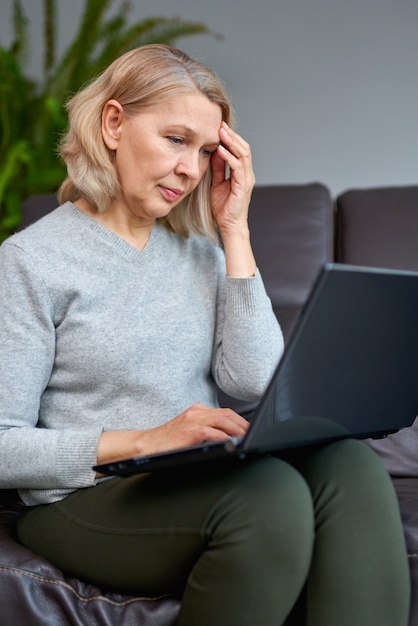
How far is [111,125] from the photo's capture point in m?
1.27

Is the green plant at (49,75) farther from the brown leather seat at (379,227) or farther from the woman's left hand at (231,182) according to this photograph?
the woman's left hand at (231,182)

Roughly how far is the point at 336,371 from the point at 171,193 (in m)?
0.48

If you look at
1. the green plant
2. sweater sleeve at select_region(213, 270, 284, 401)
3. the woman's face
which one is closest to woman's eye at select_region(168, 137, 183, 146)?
the woman's face

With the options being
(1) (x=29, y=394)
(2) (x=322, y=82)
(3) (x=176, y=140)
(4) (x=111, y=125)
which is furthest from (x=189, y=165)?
(2) (x=322, y=82)

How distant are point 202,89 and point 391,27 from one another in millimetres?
1550

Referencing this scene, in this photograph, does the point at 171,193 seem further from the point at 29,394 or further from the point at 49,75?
the point at 49,75

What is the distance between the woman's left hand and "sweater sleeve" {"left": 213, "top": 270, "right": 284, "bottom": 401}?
4.9 inches

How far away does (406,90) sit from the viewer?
256 cm

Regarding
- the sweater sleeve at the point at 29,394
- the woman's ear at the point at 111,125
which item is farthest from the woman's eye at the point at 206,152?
the sweater sleeve at the point at 29,394

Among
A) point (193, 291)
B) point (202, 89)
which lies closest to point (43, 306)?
point (193, 291)

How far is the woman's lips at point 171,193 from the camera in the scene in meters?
1.26

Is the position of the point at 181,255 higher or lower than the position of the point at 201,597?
higher

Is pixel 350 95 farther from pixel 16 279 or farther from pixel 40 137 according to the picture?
pixel 16 279

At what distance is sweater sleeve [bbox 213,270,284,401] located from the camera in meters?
1.27
